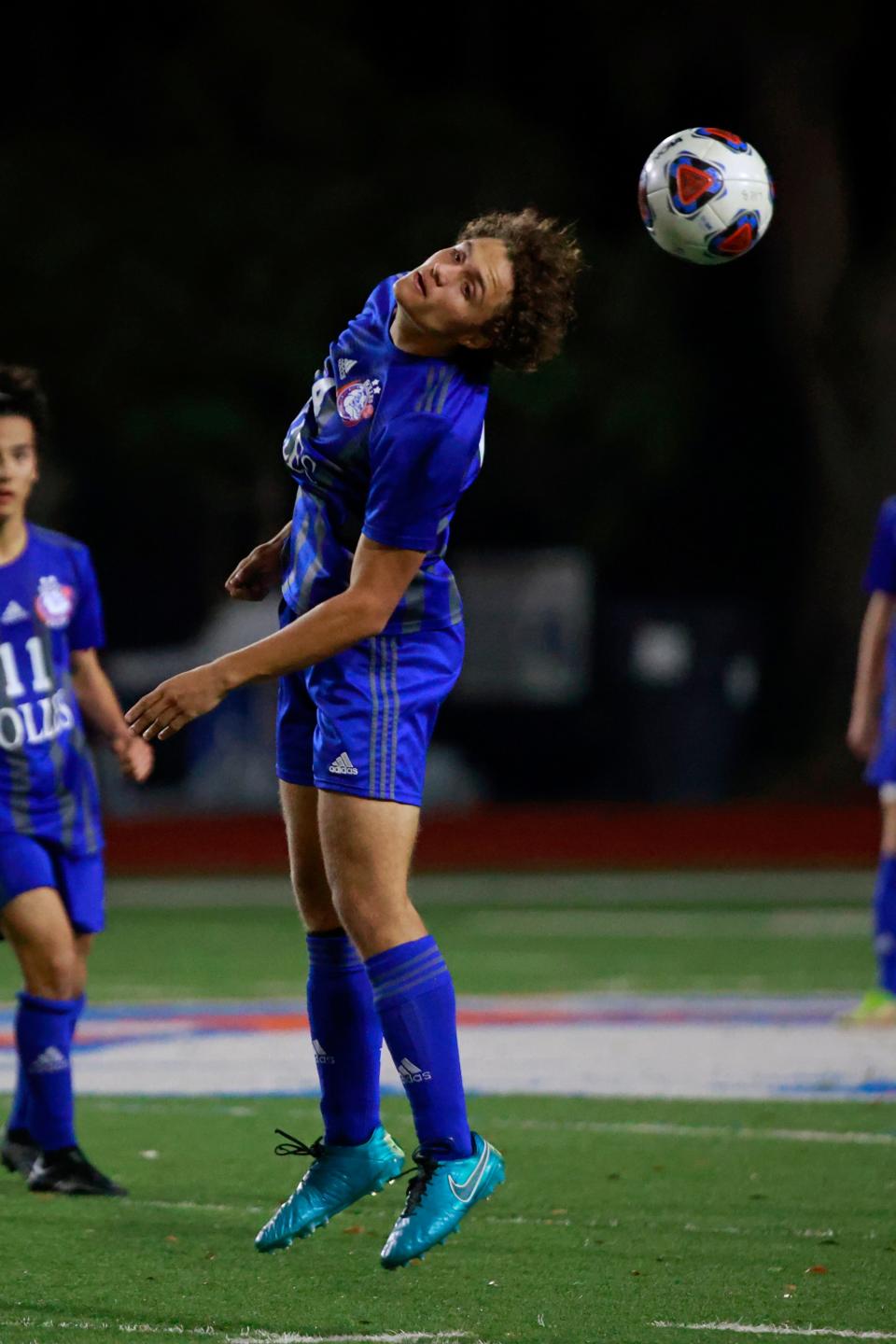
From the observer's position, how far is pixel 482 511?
1256 inches

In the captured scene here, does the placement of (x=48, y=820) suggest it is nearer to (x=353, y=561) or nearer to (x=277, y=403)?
(x=353, y=561)

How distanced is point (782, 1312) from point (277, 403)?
23626mm

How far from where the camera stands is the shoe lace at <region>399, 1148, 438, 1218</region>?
5023 mm

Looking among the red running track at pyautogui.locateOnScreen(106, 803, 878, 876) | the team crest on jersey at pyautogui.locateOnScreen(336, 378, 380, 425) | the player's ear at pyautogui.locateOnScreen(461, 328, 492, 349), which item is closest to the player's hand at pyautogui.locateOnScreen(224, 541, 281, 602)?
the team crest on jersey at pyautogui.locateOnScreen(336, 378, 380, 425)

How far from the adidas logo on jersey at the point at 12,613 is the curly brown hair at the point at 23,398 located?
0.51m

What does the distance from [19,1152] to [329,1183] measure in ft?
5.55

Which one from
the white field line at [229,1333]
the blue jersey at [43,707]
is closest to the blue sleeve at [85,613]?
the blue jersey at [43,707]

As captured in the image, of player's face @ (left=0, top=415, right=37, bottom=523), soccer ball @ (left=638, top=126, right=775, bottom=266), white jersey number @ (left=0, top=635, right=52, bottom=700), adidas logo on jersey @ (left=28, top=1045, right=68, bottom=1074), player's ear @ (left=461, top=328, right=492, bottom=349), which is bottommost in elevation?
adidas logo on jersey @ (left=28, top=1045, right=68, bottom=1074)

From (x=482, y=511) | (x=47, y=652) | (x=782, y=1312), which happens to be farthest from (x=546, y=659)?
(x=782, y=1312)

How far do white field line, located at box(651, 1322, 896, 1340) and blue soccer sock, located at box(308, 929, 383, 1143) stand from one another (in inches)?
39.8

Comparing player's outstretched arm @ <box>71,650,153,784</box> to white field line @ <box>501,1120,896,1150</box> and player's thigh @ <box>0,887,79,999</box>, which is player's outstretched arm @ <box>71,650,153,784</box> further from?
white field line @ <box>501,1120,896,1150</box>

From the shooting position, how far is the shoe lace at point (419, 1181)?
5023 mm

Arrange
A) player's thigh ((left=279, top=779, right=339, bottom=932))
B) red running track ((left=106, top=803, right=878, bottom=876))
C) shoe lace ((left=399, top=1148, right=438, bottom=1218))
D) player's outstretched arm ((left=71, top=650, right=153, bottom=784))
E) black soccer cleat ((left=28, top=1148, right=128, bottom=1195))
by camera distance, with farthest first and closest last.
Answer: red running track ((left=106, top=803, right=878, bottom=876))
player's outstretched arm ((left=71, top=650, right=153, bottom=784))
black soccer cleat ((left=28, top=1148, right=128, bottom=1195))
player's thigh ((left=279, top=779, right=339, bottom=932))
shoe lace ((left=399, top=1148, right=438, bottom=1218))

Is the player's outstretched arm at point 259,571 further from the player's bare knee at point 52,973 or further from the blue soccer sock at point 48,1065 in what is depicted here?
the blue soccer sock at point 48,1065
